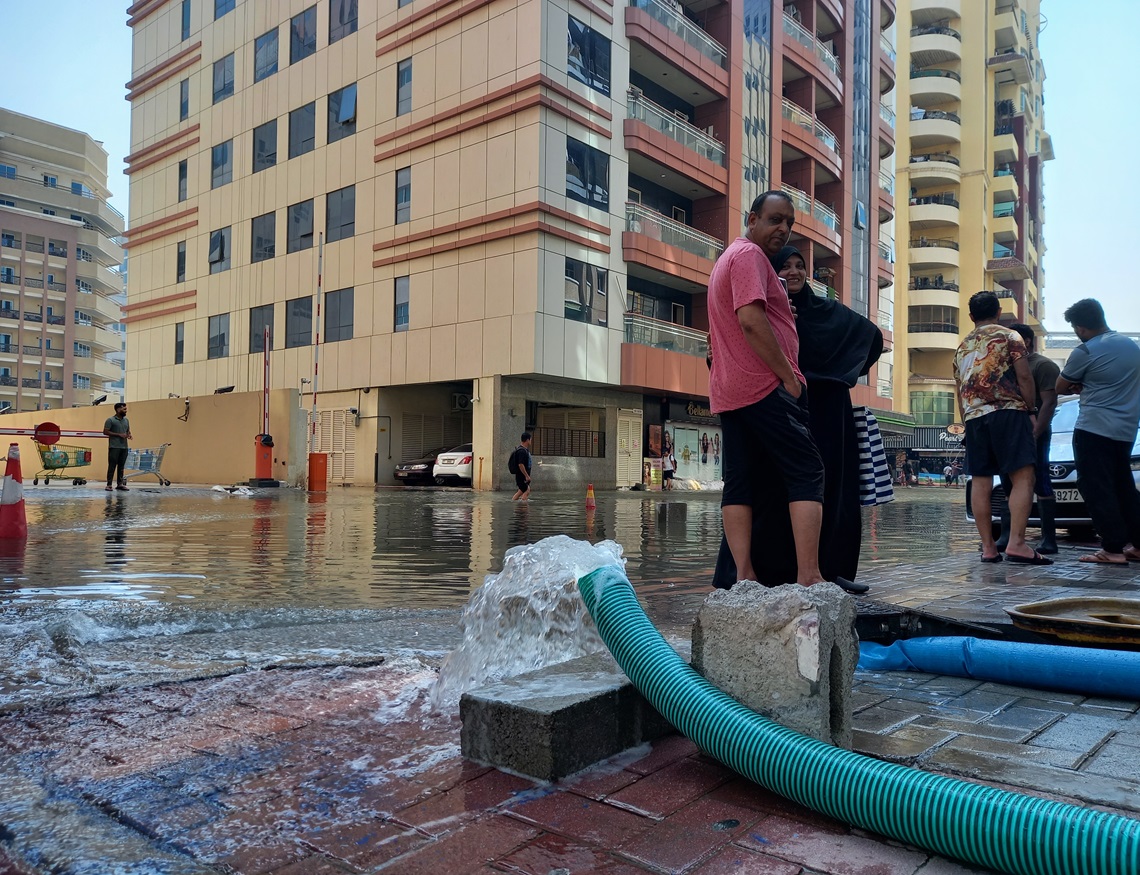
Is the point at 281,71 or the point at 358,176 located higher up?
the point at 281,71

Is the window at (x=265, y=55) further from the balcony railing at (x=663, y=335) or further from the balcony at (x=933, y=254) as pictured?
the balcony at (x=933, y=254)

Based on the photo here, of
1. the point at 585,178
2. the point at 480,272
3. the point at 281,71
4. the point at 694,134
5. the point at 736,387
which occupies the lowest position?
the point at 736,387

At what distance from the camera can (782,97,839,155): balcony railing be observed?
34.4 metres

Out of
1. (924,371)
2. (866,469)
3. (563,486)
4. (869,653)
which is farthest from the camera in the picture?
(924,371)

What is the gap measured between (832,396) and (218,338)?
112ft

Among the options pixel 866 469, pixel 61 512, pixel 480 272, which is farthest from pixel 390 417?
pixel 866 469

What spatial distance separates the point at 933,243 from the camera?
198 feet

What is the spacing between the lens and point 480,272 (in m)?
26.0

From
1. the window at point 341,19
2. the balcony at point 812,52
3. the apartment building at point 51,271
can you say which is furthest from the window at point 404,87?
the apartment building at point 51,271

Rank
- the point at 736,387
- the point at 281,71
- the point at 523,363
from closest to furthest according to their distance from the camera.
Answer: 1. the point at 736,387
2. the point at 523,363
3. the point at 281,71

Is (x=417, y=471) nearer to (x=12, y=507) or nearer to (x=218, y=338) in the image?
(x=218, y=338)

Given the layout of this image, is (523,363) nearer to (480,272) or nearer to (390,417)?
(480,272)

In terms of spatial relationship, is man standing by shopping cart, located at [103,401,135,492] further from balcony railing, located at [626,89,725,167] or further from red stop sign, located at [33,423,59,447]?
balcony railing, located at [626,89,725,167]

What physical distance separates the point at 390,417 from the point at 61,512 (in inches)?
685
